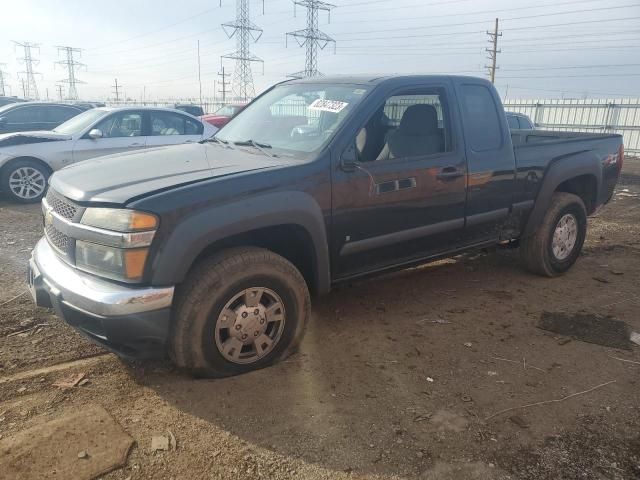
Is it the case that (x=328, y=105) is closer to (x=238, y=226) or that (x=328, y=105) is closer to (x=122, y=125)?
(x=238, y=226)

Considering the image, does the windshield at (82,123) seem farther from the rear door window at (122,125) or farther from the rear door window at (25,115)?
the rear door window at (25,115)

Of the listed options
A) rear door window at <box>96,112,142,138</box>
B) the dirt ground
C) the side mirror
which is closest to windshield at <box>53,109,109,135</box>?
rear door window at <box>96,112,142,138</box>

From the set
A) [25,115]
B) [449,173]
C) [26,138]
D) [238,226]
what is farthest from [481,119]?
[25,115]

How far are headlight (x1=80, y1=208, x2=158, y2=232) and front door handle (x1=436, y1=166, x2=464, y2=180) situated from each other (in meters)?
2.15

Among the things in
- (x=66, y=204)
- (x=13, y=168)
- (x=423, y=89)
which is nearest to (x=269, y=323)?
(x=66, y=204)

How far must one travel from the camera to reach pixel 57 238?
3041mm

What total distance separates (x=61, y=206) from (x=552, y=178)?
409 cm

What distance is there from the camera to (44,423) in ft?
8.57

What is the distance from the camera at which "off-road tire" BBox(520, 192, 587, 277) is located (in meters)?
4.84

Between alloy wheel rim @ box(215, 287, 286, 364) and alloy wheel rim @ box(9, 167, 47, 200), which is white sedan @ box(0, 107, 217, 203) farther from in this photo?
alloy wheel rim @ box(215, 287, 286, 364)

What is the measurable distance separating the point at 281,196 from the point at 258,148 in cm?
78

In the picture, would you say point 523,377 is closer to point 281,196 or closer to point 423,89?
point 281,196

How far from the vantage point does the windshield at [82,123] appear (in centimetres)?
845

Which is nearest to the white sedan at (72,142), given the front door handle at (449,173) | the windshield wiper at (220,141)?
the windshield wiper at (220,141)
